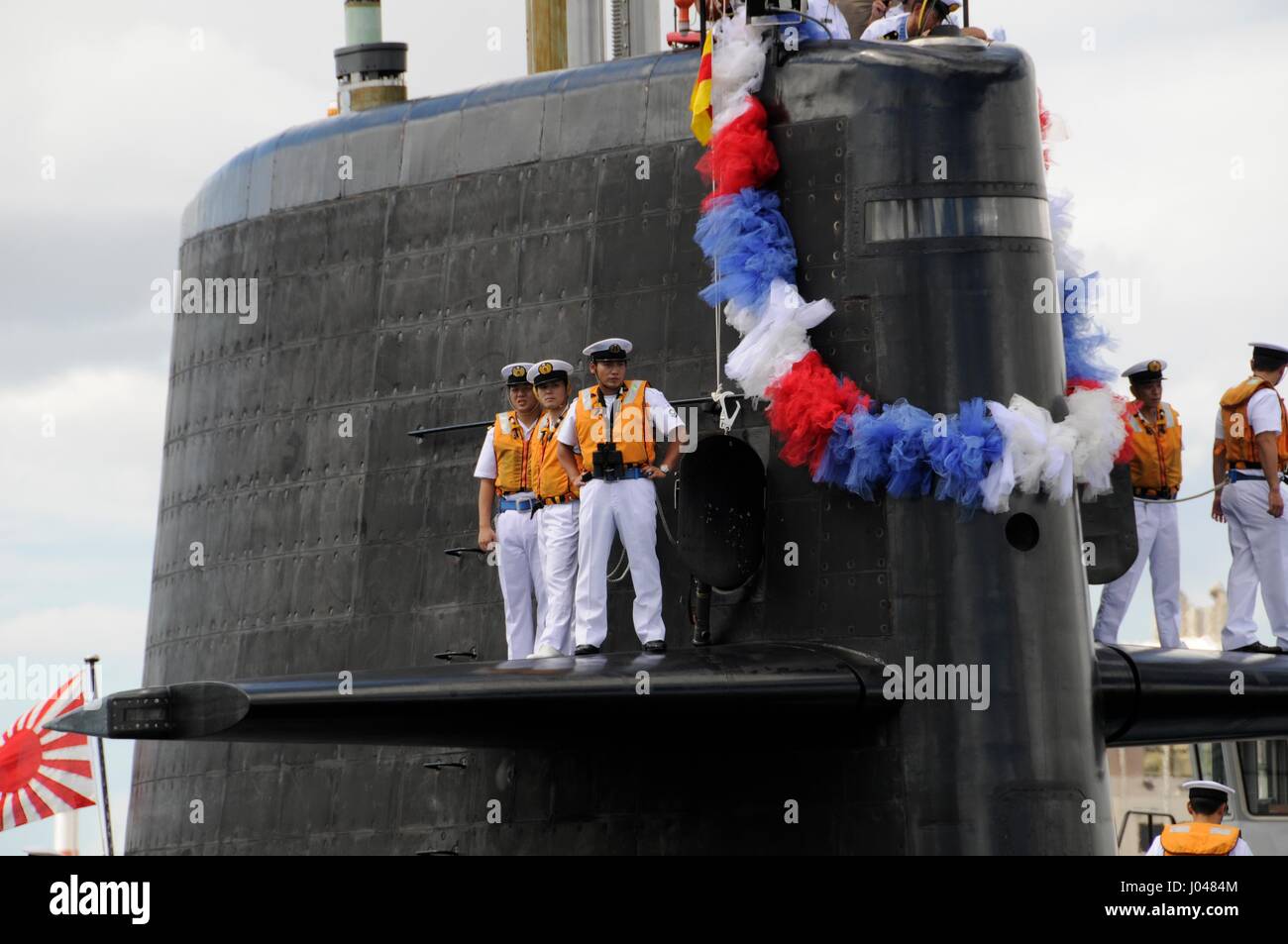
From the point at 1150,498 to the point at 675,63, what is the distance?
14.1 ft

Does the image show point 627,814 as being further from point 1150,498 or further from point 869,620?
point 1150,498

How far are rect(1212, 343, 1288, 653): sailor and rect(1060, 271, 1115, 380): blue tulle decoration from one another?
187cm

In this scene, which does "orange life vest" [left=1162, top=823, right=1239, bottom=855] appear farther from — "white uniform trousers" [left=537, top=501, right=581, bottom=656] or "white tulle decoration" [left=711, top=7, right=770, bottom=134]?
"white tulle decoration" [left=711, top=7, right=770, bottom=134]

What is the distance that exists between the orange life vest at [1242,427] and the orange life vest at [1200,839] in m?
2.92

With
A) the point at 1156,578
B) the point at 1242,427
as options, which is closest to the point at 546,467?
the point at 1156,578

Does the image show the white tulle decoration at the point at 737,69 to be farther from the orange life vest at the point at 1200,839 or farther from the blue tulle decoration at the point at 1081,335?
the orange life vest at the point at 1200,839

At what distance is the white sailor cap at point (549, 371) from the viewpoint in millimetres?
11922

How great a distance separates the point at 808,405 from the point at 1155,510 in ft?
13.2

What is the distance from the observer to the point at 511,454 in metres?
12.1

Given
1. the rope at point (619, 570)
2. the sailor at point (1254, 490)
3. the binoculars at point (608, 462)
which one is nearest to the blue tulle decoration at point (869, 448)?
the binoculars at point (608, 462)

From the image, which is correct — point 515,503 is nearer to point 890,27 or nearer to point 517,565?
point 517,565
